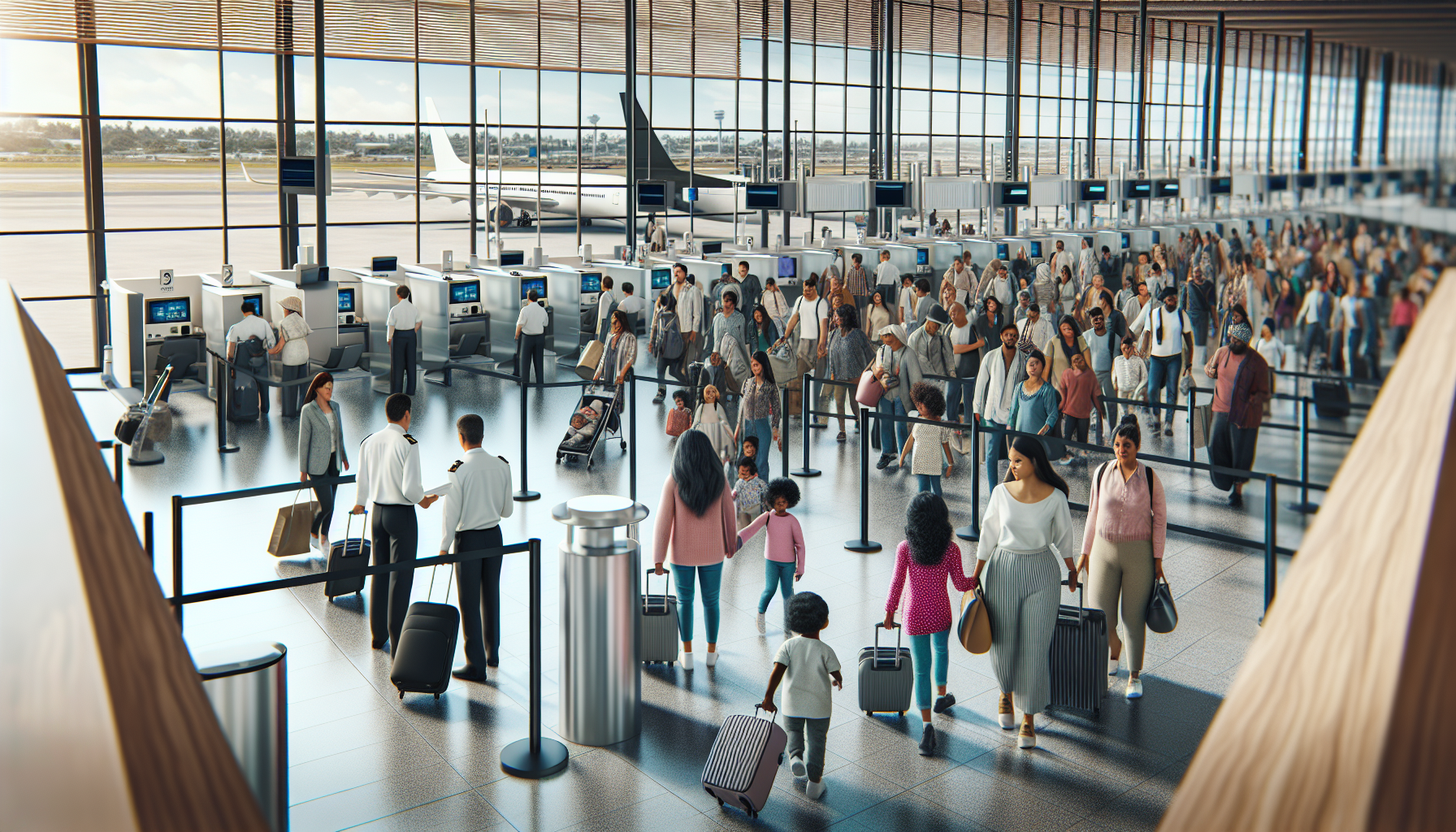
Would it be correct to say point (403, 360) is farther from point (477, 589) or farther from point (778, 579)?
point (778, 579)

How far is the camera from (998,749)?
6.36 meters

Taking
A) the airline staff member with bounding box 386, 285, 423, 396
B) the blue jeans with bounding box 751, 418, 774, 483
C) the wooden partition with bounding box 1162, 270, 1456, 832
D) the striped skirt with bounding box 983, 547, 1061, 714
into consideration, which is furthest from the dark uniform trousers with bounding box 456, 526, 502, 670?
the airline staff member with bounding box 386, 285, 423, 396

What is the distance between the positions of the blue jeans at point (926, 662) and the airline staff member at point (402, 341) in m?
12.0

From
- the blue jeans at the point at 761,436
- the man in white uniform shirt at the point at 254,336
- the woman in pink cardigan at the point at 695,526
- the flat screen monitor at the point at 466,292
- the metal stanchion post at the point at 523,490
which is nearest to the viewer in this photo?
the woman in pink cardigan at the point at 695,526

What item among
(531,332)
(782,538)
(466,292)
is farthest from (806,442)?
(466,292)

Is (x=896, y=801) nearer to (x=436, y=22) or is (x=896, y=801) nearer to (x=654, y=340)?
(x=654, y=340)

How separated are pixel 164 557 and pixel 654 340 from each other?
7.72m

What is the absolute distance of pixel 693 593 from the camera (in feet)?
24.6

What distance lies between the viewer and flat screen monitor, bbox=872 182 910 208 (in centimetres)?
2306

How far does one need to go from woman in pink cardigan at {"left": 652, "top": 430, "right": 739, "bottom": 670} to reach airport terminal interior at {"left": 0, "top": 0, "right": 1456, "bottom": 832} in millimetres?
32

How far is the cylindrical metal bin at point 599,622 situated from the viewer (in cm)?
637

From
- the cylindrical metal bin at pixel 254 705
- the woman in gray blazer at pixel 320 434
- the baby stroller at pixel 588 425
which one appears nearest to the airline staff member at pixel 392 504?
the woman in gray blazer at pixel 320 434

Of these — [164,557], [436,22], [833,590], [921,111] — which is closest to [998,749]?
[833,590]

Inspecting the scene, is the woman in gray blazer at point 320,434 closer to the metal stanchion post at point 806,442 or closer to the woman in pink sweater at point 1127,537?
the metal stanchion post at point 806,442
